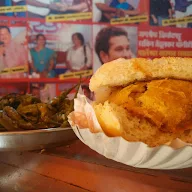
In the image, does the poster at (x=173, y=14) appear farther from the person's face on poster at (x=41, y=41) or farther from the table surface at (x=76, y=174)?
the table surface at (x=76, y=174)

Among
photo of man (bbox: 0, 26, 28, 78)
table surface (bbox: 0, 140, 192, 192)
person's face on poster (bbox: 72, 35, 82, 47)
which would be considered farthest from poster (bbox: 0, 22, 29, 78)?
table surface (bbox: 0, 140, 192, 192)

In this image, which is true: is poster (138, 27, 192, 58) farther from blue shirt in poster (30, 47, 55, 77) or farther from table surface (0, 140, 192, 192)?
table surface (0, 140, 192, 192)

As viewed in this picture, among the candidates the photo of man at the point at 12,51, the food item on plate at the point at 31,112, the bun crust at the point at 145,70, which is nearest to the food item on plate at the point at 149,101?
the bun crust at the point at 145,70

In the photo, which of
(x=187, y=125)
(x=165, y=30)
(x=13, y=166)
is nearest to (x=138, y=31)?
(x=165, y=30)

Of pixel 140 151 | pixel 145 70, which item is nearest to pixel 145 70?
pixel 145 70

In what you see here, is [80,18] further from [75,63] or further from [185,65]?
[185,65]

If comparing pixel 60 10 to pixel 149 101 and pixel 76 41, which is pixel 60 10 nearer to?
pixel 76 41
